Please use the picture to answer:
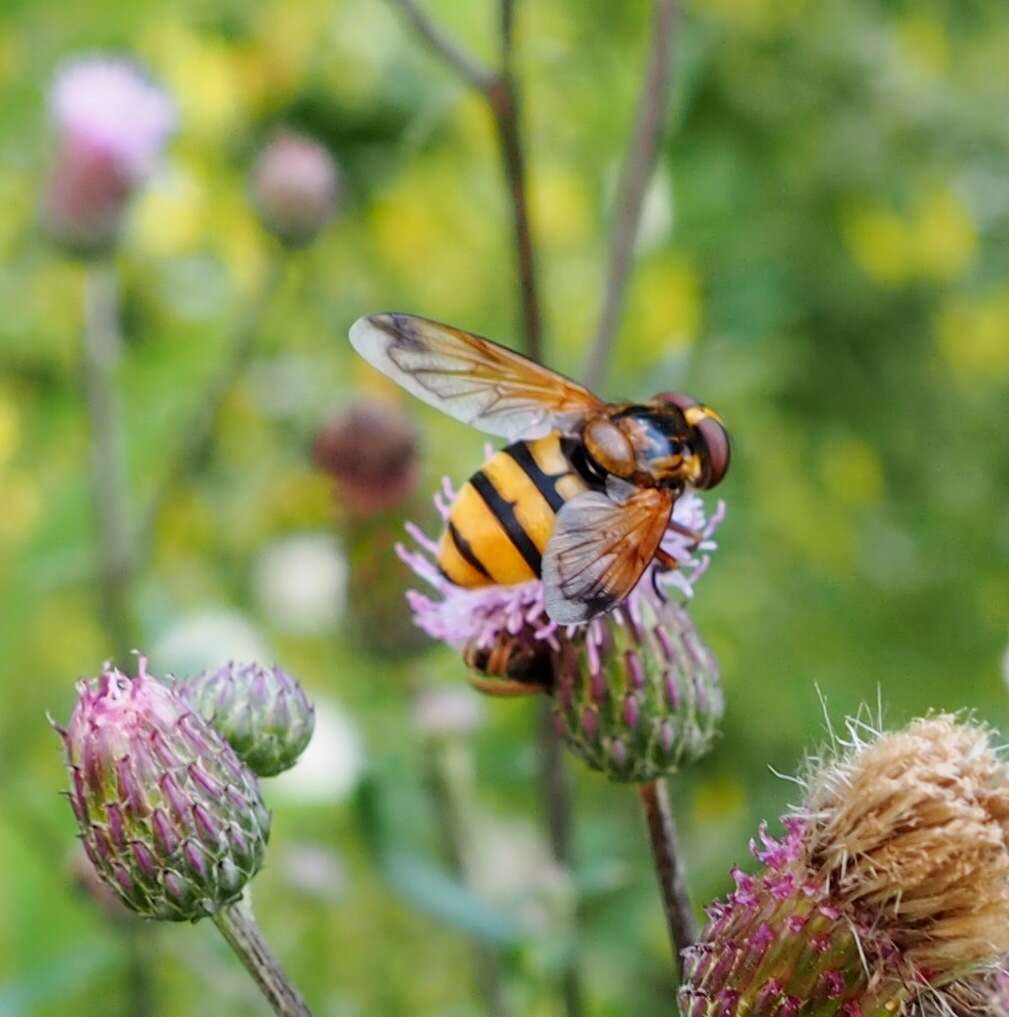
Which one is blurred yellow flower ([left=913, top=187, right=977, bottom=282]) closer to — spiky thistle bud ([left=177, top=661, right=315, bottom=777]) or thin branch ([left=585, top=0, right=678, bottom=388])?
thin branch ([left=585, top=0, right=678, bottom=388])

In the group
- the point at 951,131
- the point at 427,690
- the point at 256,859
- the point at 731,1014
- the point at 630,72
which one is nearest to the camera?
the point at 731,1014

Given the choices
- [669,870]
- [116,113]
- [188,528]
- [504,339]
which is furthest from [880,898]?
[188,528]

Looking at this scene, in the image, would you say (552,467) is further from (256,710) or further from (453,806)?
(453,806)

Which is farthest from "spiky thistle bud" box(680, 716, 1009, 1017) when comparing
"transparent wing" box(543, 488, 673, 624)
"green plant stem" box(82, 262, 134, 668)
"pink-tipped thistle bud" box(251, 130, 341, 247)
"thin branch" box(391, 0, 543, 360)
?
"pink-tipped thistle bud" box(251, 130, 341, 247)

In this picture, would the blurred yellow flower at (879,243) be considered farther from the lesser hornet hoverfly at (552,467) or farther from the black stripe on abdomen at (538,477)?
the black stripe on abdomen at (538,477)

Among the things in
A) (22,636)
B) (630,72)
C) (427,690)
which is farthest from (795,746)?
(22,636)

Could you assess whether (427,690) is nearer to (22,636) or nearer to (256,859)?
(22,636)

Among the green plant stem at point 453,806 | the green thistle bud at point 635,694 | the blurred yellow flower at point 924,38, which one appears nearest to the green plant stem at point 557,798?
the green plant stem at point 453,806
